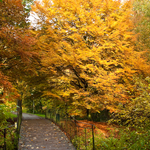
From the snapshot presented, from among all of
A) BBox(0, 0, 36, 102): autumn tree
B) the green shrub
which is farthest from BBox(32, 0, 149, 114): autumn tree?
the green shrub

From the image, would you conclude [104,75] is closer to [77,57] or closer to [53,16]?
[77,57]

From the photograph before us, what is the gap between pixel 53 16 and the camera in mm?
10648

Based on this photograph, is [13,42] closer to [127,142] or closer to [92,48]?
[92,48]

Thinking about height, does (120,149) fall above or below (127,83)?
below

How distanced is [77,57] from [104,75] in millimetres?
1741

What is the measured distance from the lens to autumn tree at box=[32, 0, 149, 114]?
8898 millimetres

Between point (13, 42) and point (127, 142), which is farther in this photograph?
point (13, 42)

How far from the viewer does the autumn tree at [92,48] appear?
8898 millimetres

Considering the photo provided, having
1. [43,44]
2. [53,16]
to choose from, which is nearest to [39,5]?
[53,16]

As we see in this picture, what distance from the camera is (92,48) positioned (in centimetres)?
986

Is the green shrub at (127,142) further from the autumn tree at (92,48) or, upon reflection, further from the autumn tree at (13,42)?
the autumn tree at (13,42)

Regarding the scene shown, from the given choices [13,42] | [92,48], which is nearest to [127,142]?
[92,48]

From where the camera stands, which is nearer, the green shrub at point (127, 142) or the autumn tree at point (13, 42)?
the green shrub at point (127, 142)

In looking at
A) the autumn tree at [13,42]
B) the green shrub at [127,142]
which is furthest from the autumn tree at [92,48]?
the green shrub at [127,142]
